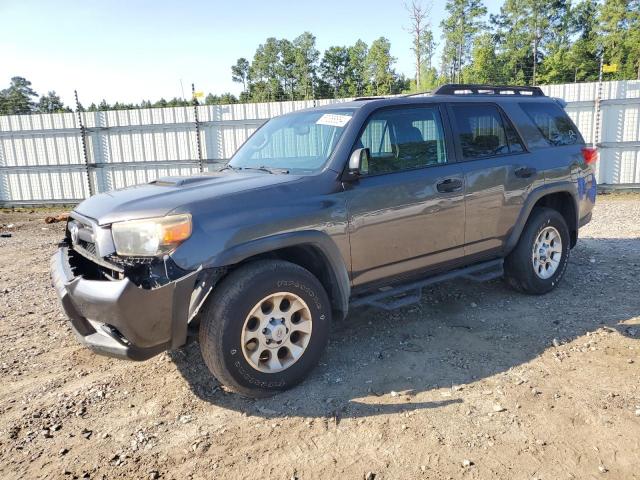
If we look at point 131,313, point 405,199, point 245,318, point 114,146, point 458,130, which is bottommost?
point 245,318

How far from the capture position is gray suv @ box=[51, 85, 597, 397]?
2961mm

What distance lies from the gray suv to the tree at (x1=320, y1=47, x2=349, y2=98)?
58.3 m

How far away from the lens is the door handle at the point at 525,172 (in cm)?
464

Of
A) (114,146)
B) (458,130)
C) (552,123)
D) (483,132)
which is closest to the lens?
(458,130)

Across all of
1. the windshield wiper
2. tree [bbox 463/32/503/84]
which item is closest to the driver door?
the windshield wiper

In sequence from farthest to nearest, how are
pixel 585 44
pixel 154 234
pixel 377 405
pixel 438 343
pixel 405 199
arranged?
1. pixel 585 44
2. pixel 438 343
3. pixel 405 199
4. pixel 377 405
5. pixel 154 234

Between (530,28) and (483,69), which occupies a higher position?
(530,28)

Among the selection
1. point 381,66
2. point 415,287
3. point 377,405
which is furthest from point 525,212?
point 381,66

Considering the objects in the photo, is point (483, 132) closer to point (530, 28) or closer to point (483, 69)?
point (483, 69)

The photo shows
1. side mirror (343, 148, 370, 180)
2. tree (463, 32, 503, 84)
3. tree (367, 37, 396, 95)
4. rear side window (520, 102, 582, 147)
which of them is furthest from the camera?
tree (367, 37, 396, 95)

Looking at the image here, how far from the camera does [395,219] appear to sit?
3.81 metres

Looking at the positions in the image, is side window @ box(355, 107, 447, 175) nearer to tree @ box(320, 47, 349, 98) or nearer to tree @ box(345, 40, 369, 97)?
tree @ box(345, 40, 369, 97)

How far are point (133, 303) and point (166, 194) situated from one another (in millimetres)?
823

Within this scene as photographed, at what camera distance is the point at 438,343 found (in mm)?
4090
